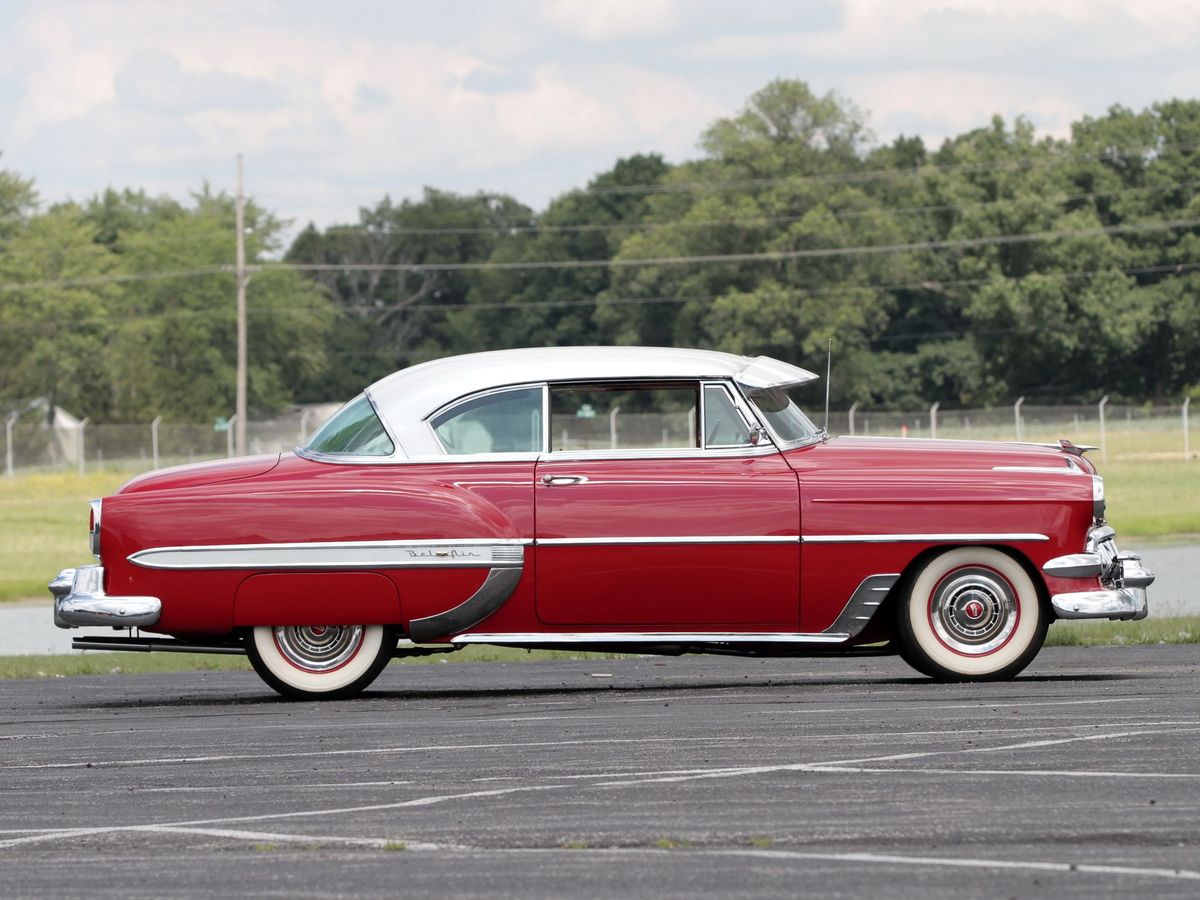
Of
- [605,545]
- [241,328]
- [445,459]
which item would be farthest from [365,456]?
[241,328]

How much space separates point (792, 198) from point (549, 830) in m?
91.2

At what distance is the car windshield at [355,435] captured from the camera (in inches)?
439

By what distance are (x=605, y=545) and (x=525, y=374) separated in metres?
1.07

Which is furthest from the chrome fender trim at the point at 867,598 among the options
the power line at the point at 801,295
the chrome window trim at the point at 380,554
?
the power line at the point at 801,295

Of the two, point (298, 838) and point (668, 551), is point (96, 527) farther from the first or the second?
point (298, 838)

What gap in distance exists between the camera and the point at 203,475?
1116cm

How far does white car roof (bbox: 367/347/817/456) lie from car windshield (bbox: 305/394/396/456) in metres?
0.07

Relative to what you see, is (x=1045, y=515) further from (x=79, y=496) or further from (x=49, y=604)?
(x=79, y=496)

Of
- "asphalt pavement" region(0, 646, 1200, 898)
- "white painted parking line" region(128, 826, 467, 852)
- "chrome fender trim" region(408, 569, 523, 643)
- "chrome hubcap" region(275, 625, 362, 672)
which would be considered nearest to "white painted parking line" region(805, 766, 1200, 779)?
"asphalt pavement" region(0, 646, 1200, 898)

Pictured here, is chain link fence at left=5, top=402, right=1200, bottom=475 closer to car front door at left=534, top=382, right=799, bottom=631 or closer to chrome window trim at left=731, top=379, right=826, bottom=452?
chrome window trim at left=731, top=379, right=826, bottom=452

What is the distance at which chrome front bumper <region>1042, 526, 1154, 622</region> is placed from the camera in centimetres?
1084

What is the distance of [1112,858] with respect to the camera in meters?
5.98

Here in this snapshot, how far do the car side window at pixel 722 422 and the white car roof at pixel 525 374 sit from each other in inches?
4.6

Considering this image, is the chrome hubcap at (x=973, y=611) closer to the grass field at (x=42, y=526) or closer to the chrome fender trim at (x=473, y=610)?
the chrome fender trim at (x=473, y=610)
